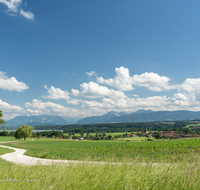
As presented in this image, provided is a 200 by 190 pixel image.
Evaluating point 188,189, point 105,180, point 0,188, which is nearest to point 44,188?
point 0,188

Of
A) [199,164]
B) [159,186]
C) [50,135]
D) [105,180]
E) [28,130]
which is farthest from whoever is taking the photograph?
[50,135]

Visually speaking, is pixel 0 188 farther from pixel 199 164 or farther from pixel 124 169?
pixel 199 164

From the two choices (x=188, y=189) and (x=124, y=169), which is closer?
(x=188, y=189)

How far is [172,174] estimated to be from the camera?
3.53m

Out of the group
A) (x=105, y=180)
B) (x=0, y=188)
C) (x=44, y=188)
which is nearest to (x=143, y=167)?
(x=105, y=180)

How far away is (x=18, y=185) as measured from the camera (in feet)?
11.0

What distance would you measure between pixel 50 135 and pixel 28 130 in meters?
74.9

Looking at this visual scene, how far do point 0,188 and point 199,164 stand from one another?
5.10 metres

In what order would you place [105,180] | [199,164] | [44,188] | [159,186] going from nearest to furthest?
1. [44,188]
2. [159,186]
3. [105,180]
4. [199,164]

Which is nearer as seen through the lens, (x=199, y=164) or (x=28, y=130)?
(x=199, y=164)

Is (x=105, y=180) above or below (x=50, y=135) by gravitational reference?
above

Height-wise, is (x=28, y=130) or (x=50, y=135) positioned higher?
(x=28, y=130)

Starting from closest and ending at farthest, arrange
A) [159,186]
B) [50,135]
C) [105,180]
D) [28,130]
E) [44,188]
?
[44,188], [159,186], [105,180], [28,130], [50,135]

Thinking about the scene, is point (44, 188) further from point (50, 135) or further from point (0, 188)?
point (50, 135)
